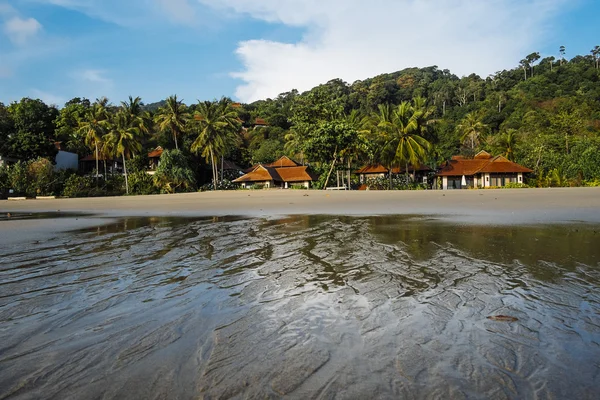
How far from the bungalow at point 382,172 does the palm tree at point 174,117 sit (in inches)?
930

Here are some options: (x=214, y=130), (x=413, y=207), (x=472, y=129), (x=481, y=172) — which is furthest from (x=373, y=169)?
(x=413, y=207)

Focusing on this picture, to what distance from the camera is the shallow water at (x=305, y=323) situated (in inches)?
93.6

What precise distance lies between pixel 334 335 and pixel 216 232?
7205mm

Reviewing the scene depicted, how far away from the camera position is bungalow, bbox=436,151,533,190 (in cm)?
4609

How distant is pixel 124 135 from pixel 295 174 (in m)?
20.6

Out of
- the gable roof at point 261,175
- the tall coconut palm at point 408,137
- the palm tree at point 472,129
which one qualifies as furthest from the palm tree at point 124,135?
the palm tree at point 472,129

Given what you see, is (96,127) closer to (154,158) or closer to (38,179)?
(38,179)

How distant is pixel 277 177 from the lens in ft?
169

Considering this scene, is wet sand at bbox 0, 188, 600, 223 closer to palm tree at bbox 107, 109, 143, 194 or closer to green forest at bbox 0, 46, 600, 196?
green forest at bbox 0, 46, 600, 196

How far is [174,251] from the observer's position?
7.21 meters

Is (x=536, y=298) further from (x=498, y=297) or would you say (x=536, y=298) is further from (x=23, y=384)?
(x=23, y=384)

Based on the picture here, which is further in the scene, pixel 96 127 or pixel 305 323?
pixel 96 127

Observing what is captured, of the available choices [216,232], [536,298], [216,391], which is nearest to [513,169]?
[216,232]

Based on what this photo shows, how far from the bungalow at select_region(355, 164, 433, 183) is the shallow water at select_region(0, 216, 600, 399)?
152 ft
